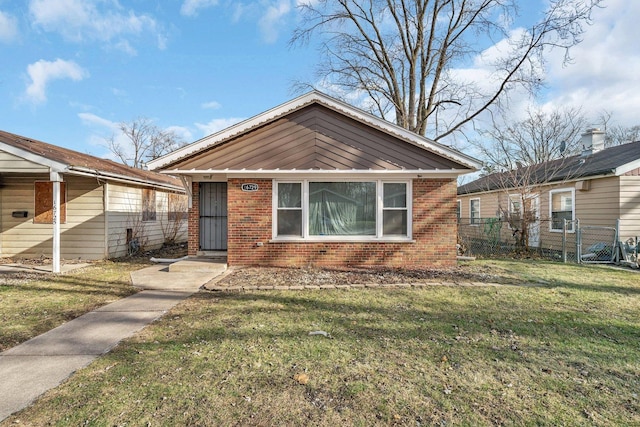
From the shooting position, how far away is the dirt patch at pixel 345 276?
6.90 metres

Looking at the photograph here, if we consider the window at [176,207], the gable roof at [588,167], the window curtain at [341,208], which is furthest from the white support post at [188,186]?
the gable roof at [588,167]

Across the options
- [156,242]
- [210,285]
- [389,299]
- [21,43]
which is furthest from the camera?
[21,43]

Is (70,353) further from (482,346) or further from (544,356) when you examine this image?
(544,356)

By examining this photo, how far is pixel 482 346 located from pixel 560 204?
1255cm

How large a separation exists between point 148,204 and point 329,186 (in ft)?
25.9

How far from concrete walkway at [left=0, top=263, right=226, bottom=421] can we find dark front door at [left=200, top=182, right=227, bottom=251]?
10.0 ft

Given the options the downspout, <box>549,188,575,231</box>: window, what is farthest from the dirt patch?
<box>549,188,575,231</box>: window

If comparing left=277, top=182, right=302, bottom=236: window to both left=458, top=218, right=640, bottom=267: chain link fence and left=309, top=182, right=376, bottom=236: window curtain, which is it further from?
left=458, top=218, right=640, bottom=267: chain link fence

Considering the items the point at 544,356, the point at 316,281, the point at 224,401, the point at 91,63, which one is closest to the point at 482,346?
the point at 544,356

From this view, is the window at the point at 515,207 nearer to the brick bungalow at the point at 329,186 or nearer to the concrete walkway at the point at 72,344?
the brick bungalow at the point at 329,186

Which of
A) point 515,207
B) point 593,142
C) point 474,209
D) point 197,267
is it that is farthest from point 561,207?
point 197,267

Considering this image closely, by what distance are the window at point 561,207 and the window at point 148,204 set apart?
15.4m

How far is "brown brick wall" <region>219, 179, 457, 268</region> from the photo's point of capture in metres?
8.45

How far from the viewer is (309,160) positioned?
27.0 feet
